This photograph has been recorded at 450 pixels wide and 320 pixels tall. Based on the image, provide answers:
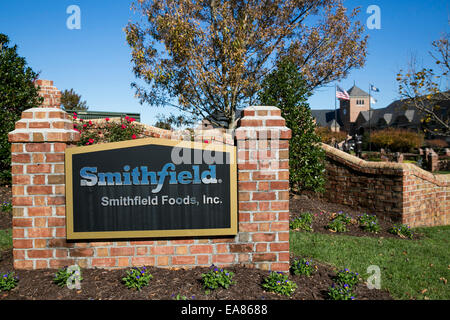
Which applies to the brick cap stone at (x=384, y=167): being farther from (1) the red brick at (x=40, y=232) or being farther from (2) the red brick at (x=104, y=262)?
(1) the red brick at (x=40, y=232)

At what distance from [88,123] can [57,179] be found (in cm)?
607

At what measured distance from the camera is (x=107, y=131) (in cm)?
→ 896

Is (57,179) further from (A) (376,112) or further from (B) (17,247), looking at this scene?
(A) (376,112)

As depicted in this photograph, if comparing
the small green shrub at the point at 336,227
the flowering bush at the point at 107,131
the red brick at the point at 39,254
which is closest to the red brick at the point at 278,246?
the red brick at the point at 39,254

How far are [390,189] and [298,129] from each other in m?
2.55

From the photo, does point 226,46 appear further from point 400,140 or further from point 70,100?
point 400,140

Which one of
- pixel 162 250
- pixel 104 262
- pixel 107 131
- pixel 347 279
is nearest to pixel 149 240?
pixel 162 250

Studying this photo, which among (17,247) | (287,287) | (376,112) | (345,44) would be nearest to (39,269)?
(17,247)

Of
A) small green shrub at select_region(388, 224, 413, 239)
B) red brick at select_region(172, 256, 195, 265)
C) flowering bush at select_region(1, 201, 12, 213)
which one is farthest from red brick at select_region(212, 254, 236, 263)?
flowering bush at select_region(1, 201, 12, 213)

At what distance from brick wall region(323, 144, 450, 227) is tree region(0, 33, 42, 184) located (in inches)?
323

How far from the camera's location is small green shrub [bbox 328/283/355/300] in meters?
2.76

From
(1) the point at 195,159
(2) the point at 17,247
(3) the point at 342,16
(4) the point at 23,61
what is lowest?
(2) the point at 17,247

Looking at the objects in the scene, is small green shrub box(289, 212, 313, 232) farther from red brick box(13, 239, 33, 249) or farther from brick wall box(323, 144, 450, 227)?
red brick box(13, 239, 33, 249)

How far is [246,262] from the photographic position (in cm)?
330
